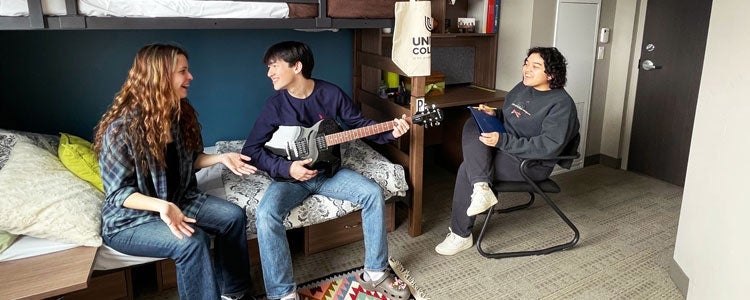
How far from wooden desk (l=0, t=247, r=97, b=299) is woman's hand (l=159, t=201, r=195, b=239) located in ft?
0.91

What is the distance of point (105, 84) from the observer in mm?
2529

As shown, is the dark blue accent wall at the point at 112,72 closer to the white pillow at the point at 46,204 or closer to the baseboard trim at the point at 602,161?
the white pillow at the point at 46,204

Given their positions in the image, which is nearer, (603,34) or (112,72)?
(112,72)

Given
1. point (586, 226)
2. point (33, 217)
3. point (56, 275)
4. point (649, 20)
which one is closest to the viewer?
point (56, 275)

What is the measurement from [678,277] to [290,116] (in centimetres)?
185

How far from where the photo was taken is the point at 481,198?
2.24 meters

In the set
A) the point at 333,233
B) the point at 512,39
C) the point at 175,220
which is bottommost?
the point at 333,233

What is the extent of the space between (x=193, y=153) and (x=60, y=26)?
639 millimetres

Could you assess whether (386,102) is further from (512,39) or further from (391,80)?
(512,39)

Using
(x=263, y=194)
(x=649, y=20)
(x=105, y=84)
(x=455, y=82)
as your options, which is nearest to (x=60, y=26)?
(x=105, y=84)

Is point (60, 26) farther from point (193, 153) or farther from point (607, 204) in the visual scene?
point (607, 204)

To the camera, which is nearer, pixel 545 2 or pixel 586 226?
pixel 586 226

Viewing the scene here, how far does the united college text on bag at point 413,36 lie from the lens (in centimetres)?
225

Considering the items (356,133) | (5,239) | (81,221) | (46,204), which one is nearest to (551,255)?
(356,133)
